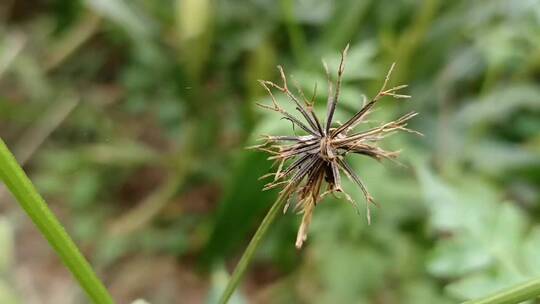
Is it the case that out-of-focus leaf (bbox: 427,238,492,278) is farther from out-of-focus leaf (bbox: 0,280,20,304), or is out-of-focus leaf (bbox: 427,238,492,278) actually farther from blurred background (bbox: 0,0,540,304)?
out-of-focus leaf (bbox: 0,280,20,304)

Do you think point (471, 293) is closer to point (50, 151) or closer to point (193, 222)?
point (193, 222)

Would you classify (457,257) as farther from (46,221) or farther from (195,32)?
(195,32)

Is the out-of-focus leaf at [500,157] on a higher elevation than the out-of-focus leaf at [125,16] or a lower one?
lower

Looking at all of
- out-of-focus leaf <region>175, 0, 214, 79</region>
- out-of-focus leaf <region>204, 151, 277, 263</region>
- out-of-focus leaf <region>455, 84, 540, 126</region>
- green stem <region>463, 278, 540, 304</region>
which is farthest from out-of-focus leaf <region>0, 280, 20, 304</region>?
out-of-focus leaf <region>455, 84, 540, 126</region>

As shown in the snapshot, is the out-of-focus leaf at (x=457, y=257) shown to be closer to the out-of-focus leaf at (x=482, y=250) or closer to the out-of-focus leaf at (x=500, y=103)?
the out-of-focus leaf at (x=482, y=250)

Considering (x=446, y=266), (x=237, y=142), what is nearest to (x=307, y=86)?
(x=446, y=266)

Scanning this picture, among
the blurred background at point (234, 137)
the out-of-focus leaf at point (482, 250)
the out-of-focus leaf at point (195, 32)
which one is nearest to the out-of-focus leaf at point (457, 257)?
the out-of-focus leaf at point (482, 250)
